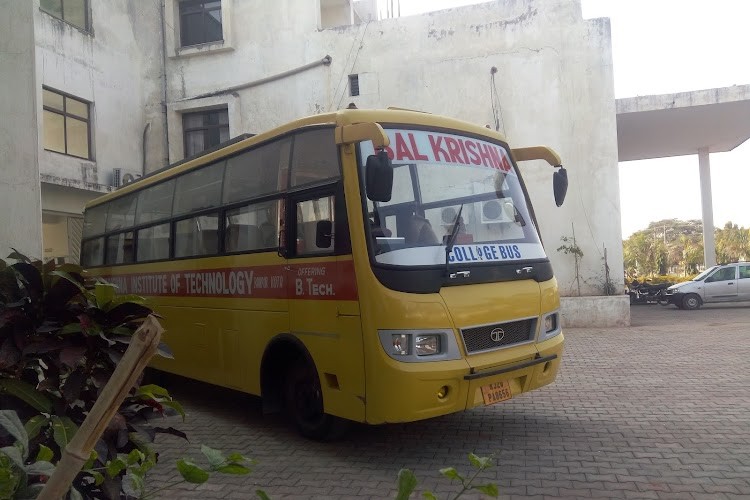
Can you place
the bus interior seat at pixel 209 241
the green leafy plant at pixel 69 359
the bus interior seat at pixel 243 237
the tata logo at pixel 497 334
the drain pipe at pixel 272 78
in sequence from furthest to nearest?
the drain pipe at pixel 272 78, the bus interior seat at pixel 209 241, the bus interior seat at pixel 243 237, the tata logo at pixel 497 334, the green leafy plant at pixel 69 359

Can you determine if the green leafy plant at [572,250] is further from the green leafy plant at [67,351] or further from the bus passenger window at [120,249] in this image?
the green leafy plant at [67,351]

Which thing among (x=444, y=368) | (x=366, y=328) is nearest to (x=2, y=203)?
(x=366, y=328)

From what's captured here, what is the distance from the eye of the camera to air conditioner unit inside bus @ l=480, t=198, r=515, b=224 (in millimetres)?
5762

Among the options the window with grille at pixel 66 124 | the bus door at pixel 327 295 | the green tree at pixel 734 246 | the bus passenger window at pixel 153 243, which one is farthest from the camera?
the green tree at pixel 734 246

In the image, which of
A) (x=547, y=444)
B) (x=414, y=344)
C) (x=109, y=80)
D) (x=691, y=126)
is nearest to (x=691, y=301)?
(x=691, y=126)

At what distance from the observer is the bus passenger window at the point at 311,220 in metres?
5.43

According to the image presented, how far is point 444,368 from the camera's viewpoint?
193 inches

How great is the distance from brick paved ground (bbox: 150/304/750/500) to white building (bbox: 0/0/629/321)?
6736mm

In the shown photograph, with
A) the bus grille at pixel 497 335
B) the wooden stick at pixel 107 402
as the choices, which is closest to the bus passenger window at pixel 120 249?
the bus grille at pixel 497 335

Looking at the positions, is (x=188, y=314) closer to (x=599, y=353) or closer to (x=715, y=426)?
(x=715, y=426)

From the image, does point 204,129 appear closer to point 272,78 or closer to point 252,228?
point 272,78

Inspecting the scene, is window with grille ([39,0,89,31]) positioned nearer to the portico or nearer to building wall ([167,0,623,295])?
building wall ([167,0,623,295])

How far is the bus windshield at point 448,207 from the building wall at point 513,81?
9164 mm

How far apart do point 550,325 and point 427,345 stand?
161cm
